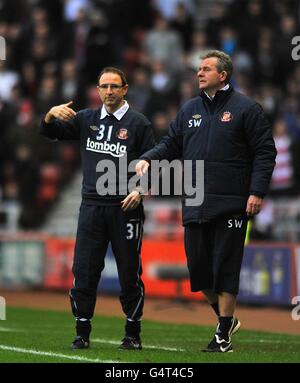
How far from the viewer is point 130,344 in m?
10.2

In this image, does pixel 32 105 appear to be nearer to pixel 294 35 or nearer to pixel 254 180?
pixel 294 35

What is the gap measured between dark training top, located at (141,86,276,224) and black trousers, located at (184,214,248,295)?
4.1 inches

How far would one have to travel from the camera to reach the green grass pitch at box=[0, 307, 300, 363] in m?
9.34

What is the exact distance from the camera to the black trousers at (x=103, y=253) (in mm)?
10188

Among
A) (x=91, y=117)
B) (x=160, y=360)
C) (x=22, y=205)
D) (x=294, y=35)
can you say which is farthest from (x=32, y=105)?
(x=160, y=360)

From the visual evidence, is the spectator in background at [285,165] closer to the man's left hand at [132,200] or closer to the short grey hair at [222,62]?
the short grey hair at [222,62]

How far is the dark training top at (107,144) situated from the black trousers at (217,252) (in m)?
0.77

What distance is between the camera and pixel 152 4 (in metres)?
25.2

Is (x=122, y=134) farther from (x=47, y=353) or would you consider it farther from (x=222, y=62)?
(x=47, y=353)

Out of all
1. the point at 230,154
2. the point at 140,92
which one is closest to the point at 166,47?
the point at 140,92

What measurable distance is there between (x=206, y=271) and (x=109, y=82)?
1877 mm

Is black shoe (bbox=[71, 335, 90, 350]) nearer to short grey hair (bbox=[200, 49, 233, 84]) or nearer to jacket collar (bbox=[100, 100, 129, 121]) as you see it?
jacket collar (bbox=[100, 100, 129, 121])

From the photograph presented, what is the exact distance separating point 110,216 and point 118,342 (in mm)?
1565

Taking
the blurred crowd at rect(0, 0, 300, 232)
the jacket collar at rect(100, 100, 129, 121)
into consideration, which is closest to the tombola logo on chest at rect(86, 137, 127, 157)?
the jacket collar at rect(100, 100, 129, 121)
